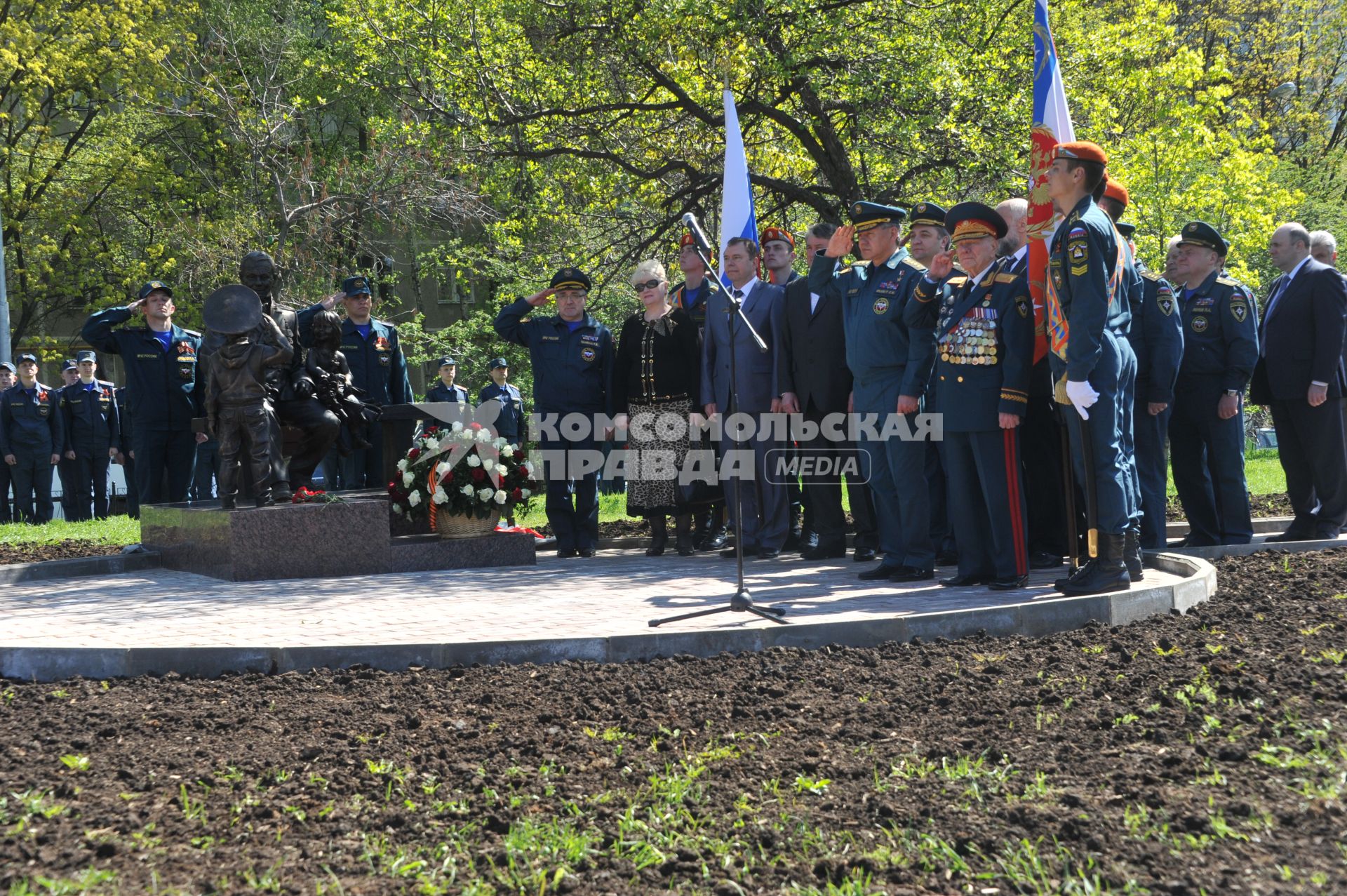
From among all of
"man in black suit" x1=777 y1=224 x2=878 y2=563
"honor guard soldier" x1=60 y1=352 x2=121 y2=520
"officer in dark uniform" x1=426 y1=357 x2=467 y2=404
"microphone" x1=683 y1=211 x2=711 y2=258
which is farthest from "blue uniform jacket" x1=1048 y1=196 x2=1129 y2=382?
"honor guard soldier" x1=60 y1=352 x2=121 y2=520

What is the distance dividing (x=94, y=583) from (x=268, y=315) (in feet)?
7.39

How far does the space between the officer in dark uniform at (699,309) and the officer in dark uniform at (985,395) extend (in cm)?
293

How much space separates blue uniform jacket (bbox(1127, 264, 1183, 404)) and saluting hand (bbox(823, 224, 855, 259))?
75.1 inches

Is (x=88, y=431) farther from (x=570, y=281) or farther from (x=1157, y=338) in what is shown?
(x=1157, y=338)

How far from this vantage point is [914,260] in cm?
834

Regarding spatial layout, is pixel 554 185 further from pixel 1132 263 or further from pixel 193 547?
pixel 1132 263

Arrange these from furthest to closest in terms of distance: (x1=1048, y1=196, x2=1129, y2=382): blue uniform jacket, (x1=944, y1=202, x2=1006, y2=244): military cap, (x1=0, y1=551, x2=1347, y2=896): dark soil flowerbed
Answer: (x1=944, y1=202, x2=1006, y2=244): military cap, (x1=1048, y1=196, x2=1129, y2=382): blue uniform jacket, (x1=0, y1=551, x2=1347, y2=896): dark soil flowerbed

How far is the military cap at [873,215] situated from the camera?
8156mm

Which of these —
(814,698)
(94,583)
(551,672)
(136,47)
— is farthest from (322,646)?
(136,47)

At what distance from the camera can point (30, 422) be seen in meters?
16.5

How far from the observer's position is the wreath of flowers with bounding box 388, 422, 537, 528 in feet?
31.6

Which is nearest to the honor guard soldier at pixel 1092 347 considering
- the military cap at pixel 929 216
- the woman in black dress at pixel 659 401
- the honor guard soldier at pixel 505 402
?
the military cap at pixel 929 216

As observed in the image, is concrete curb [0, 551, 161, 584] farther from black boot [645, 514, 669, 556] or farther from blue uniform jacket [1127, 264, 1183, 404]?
blue uniform jacket [1127, 264, 1183, 404]

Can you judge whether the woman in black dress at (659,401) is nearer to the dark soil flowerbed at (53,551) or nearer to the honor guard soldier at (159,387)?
the honor guard soldier at (159,387)
